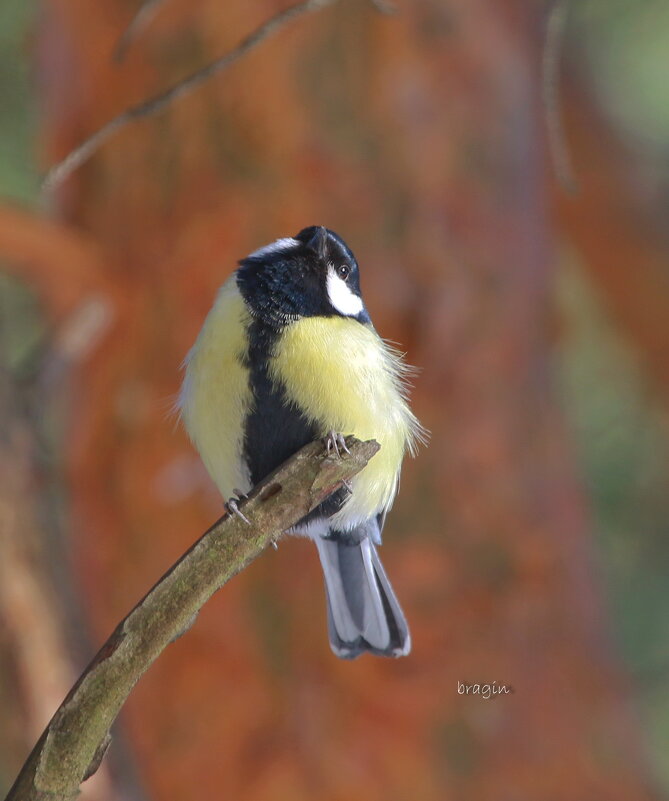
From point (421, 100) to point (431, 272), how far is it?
510mm

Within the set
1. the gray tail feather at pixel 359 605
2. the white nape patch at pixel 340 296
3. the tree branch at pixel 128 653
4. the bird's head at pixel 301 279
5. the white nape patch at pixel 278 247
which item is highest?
the white nape patch at pixel 278 247

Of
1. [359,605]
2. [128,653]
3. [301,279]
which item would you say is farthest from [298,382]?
[128,653]

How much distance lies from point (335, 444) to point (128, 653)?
0.37 meters

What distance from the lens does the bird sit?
1.56m

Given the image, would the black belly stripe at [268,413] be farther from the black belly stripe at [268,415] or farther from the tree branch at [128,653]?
the tree branch at [128,653]

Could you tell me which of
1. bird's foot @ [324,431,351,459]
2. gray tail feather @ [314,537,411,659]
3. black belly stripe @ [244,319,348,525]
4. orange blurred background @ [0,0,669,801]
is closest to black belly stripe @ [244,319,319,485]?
black belly stripe @ [244,319,348,525]

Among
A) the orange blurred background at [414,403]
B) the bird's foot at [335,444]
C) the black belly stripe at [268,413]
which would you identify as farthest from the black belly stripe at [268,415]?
the orange blurred background at [414,403]

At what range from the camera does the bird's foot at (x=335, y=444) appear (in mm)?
1196

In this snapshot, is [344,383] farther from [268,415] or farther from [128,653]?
[128,653]

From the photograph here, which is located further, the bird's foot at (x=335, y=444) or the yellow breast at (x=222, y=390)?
the yellow breast at (x=222, y=390)

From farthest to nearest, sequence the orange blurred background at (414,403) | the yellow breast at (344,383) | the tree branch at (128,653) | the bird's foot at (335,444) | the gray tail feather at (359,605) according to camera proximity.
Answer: the orange blurred background at (414,403) < the gray tail feather at (359,605) < the yellow breast at (344,383) < the bird's foot at (335,444) < the tree branch at (128,653)

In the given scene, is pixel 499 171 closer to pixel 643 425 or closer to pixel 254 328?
pixel 643 425

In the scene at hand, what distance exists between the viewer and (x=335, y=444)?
49.4 inches

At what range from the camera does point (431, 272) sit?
8.89 feet
